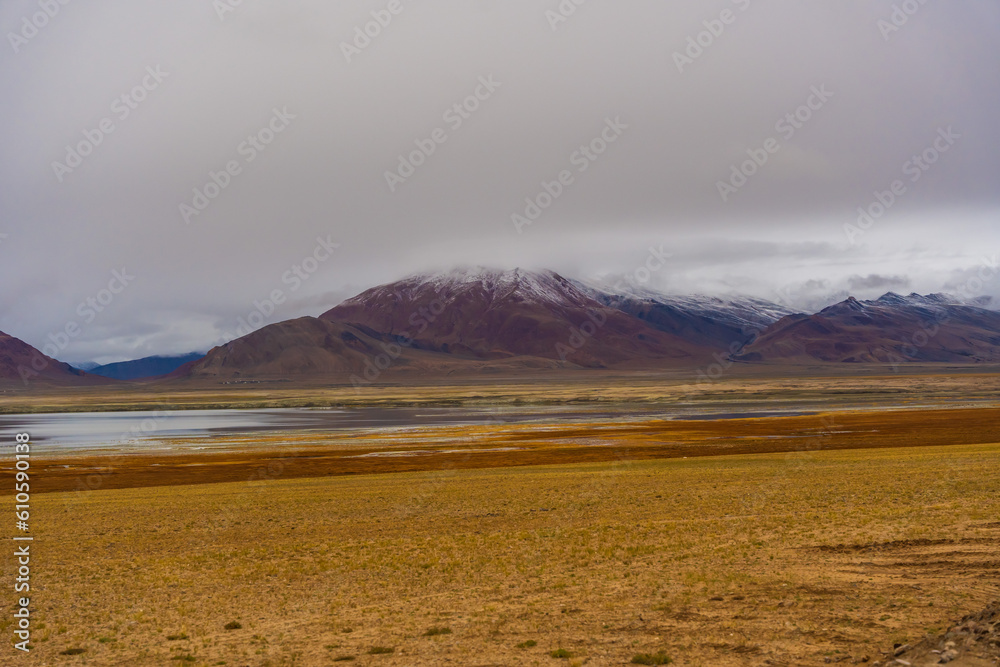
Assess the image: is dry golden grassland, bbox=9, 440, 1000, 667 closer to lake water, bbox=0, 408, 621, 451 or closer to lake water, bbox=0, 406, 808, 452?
lake water, bbox=0, 408, 621, 451

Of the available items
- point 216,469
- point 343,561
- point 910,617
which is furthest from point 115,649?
point 216,469

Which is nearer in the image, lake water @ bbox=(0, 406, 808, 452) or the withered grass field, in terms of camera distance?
the withered grass field

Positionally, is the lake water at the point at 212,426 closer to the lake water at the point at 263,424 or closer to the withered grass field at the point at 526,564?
the lake water at the point at 263,424

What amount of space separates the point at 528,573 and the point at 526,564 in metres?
0.83

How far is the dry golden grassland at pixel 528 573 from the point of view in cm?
1215

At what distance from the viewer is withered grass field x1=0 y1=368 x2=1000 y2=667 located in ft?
40.1

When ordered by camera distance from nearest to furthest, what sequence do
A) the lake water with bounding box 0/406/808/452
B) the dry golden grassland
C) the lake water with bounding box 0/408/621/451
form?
the dry golden grassland → the lake water with bounding box 0/408/621/451 → the lake water with bounding box 0/406/808/452

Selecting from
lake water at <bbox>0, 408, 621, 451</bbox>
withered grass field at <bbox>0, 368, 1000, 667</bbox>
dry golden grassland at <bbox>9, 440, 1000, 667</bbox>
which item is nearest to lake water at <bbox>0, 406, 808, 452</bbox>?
lake water at <bbox>0, 408, 621, 451</bbox>

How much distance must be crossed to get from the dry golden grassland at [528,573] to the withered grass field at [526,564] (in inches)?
2.6

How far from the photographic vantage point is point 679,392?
457 feet

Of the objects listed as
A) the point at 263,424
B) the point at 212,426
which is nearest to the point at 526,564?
the point at 263,424

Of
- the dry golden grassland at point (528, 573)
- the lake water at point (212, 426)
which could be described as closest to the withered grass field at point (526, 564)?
the dry golden grassland at point (528, 573)

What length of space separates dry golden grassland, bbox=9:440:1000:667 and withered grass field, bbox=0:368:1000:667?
7cm

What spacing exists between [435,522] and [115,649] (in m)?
11.6
